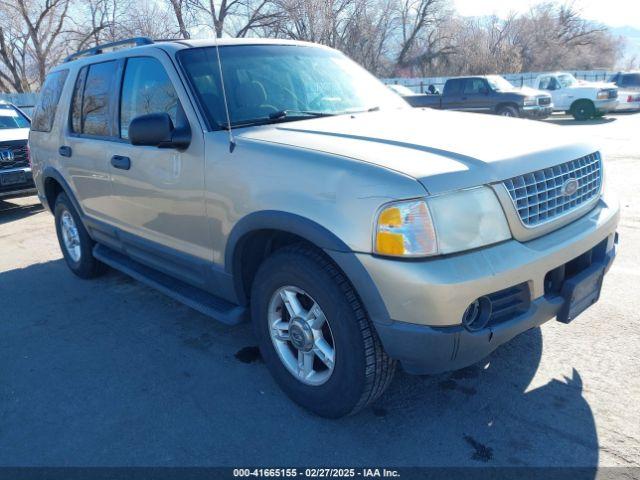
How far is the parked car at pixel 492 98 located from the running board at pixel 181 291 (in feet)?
49.5

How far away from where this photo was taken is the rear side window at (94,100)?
417 cm

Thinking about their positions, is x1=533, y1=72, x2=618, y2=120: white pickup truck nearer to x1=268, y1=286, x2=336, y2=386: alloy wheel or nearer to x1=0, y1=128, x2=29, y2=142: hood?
x1=0, y1=128, x2=29, y2=142: hood

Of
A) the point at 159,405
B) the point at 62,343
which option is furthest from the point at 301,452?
the point at 62,343

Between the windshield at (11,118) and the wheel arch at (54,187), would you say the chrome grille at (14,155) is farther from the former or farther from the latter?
the wheel arch at (54,187)

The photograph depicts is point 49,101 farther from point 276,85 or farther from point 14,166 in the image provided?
point 14,166

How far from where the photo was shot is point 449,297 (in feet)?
7.34

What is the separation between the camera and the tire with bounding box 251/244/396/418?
2.52 m

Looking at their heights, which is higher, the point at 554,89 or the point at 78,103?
the point at 78,103

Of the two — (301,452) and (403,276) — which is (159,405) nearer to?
(301,452)

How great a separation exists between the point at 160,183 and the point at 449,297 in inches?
85.4

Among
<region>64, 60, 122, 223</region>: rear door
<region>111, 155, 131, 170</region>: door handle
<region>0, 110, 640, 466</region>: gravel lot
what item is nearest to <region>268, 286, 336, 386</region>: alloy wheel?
<region>0, 110, 640, 466</region>: gravel lot

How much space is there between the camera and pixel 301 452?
8.73 ft

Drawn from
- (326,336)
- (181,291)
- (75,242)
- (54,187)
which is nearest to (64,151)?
(54,187)

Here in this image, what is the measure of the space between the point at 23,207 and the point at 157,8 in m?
23.1
